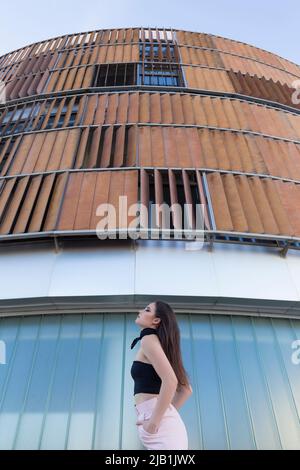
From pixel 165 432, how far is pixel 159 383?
14.4 inches

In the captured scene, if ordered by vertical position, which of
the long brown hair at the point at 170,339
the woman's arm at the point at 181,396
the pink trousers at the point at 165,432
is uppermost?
the long brown hair at the point at 170,339

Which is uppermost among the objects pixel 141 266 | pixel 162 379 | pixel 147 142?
pixel 147 142

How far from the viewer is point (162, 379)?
7.73ft

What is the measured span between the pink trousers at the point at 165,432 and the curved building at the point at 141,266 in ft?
9.43

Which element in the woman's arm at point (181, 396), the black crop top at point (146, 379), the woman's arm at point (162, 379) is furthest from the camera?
the woman's arm at point (181, 396)

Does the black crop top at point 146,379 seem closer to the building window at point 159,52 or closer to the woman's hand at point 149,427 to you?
the woman's hand at point 149,427

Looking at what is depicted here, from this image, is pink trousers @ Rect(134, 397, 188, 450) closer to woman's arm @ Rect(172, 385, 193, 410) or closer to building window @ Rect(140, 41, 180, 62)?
woman's arm @ Rect(172, 385, 193, 410)

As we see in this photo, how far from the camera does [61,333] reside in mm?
5828

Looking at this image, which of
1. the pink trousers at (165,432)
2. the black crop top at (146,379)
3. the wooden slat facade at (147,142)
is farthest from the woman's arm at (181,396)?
the wooden slat facade at (147,142)

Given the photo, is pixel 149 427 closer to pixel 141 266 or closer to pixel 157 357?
pixel 157 357

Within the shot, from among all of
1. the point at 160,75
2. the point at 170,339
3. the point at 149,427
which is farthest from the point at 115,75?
the point at 149,427

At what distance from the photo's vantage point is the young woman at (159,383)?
7.70 feet

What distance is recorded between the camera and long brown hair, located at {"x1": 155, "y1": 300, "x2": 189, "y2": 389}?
2.63 meters
